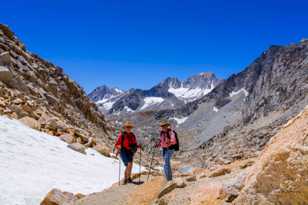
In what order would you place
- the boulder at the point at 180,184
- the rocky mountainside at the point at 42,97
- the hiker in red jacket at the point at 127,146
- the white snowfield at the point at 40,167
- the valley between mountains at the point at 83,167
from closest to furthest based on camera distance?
the valley between mountains at the point at 83,167, the boulder at the point at 180,184, the white snowfield at the point at 40,167, the hiker in red jacket at the point at 127,146, the rocky mountainside at the point at 42,97

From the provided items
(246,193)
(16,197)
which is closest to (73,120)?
(16,197)

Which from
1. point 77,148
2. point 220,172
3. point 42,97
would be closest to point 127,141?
point 220,172

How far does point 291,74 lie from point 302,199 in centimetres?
18516

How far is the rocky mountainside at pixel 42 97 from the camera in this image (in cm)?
2456

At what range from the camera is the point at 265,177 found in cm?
622

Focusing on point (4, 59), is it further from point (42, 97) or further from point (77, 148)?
point (77, 148)

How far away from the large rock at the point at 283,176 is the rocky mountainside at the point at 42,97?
17914 mm

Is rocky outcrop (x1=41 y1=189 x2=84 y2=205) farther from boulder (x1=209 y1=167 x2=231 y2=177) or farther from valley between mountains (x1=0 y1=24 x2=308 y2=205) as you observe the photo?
boulder (x1=209 y1=167 x2=231 y2=177)

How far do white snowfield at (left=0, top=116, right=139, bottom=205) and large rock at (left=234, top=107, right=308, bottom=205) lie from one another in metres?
8.10

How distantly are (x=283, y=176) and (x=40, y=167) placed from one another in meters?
12.3

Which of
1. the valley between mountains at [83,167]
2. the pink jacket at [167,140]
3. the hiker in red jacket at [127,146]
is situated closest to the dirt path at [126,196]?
the valley between mountains at [83,167]

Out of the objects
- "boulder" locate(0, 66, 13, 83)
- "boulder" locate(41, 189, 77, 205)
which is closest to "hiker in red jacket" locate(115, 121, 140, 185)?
"boulder" locate(41, 189, 77, 205)

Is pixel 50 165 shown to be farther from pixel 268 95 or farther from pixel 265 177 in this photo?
pixel 268 95

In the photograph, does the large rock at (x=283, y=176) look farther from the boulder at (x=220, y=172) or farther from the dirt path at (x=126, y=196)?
the dirt path at (x=126, y=196)
